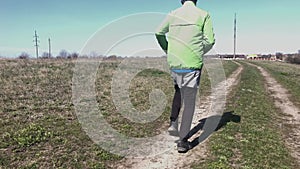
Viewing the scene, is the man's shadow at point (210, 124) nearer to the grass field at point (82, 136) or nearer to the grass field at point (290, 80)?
the grass field at point (82, 136)

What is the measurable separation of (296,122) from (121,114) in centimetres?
549

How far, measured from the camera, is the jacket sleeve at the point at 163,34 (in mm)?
5539

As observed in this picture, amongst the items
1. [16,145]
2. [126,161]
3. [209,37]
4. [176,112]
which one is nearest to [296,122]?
[176,112]

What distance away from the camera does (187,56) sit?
5.30 metres

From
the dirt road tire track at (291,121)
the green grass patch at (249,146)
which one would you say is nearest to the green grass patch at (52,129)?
the green grass patch at (249,146)

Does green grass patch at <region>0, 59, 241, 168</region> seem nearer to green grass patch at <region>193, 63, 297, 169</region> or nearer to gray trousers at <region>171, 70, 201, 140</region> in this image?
gray trousers at <region>171, 70, 201, 140</region>

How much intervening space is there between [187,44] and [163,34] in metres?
0.64

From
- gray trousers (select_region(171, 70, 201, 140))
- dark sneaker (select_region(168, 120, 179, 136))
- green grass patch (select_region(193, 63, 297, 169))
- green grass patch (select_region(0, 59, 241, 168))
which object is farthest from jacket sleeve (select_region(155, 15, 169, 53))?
green grass patch (select_region(0, 59, 241, 168))

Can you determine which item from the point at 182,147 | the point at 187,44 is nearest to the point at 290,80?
the point at 182,147

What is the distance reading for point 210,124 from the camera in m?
7.91

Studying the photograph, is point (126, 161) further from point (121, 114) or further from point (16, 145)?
point (121, 114)

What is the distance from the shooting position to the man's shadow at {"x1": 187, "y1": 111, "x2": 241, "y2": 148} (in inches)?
258

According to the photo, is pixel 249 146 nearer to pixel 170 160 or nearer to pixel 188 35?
pixel 170 160

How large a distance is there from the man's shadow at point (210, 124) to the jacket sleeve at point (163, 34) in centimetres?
218
